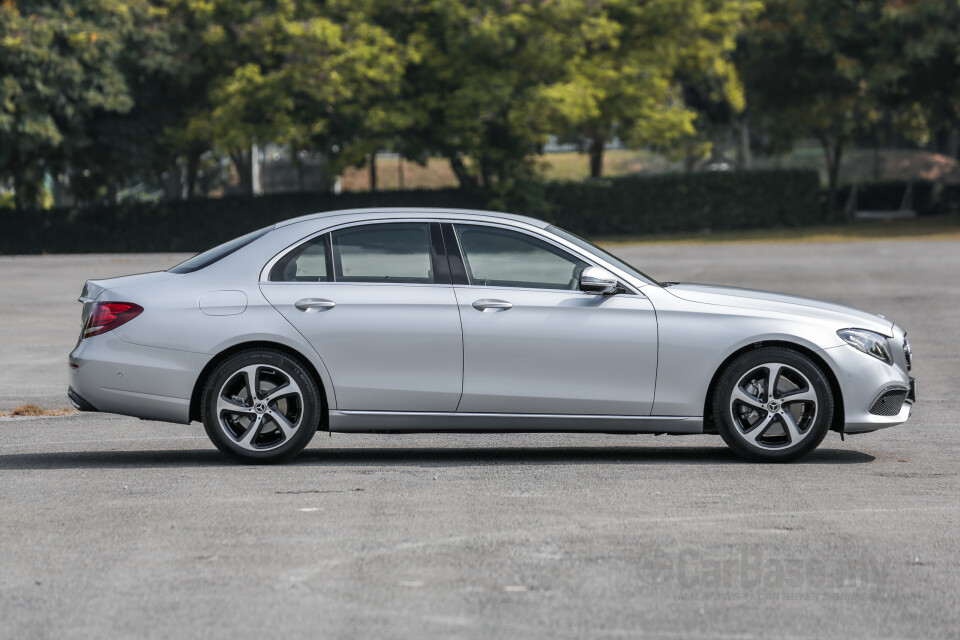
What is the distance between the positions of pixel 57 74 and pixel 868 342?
36.5 m

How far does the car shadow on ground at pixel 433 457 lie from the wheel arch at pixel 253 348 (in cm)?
42

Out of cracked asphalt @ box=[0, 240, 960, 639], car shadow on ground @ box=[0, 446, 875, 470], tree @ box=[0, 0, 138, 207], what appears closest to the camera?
cracked asphalt @ box=[0, 240, 960, 639]

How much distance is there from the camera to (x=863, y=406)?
8.59 metres

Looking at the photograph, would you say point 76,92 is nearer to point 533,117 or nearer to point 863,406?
point 533,117

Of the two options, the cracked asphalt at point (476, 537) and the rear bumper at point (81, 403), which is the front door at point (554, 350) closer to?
the cracked asphalt at point (476, 537)

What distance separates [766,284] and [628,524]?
730 inches

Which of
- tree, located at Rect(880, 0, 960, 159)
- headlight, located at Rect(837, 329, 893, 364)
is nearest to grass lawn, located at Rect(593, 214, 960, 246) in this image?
tree, located at Rect(880, 0, 960, 159)

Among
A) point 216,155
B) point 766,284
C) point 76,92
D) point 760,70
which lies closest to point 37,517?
point 766,284

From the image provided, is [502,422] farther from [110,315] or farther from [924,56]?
[924,56]

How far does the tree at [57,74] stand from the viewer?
133 feet

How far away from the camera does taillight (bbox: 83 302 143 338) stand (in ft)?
28.1

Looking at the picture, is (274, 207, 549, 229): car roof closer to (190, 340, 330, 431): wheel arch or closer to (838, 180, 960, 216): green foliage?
(190, 340, 330, 431): wheel arch

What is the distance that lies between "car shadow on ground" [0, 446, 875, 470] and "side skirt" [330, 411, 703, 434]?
273 millimetres

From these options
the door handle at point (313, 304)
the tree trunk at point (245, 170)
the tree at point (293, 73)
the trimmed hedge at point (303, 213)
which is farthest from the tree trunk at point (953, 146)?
the door handle at point (313, 304)
